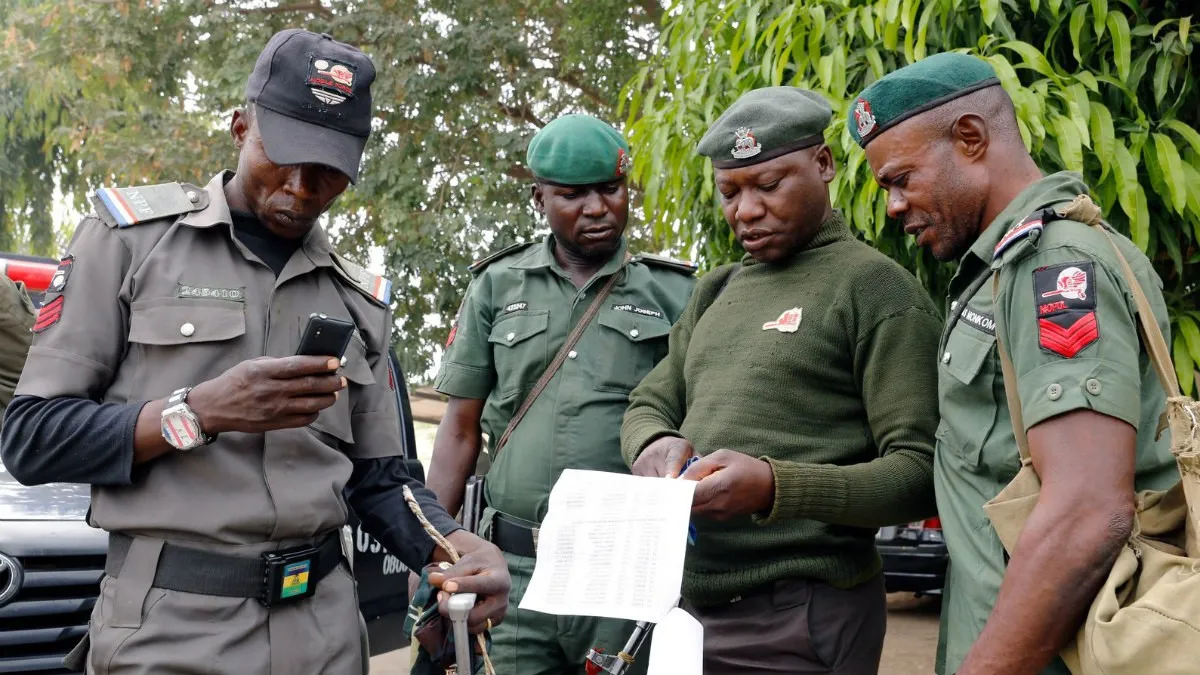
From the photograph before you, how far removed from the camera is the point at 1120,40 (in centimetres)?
353

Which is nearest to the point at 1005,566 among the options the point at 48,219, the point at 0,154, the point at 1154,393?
the point at 1154,393

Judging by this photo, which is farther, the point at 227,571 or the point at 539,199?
the point at 539,199

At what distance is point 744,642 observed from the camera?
2.77m

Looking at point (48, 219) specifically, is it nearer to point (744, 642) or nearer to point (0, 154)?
point (0, 154)

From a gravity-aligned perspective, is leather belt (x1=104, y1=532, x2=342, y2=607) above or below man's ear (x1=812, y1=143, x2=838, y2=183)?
below

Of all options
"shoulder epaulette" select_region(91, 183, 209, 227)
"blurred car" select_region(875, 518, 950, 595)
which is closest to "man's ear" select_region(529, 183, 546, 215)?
"shoulder epaulette" select_region(91, 183, 209, 227)

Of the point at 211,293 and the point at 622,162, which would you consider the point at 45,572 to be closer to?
the point at 211,293

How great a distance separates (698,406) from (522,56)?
811 cm

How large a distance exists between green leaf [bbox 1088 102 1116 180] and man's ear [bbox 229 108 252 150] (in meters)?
2.38

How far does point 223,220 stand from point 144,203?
158mm

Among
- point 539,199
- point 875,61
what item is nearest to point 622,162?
point 539,199

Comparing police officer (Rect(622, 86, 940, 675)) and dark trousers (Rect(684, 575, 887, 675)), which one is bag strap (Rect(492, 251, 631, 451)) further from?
dark trousers (Rect(684, 575, 887, 675))

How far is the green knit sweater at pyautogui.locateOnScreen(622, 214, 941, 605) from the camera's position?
8.57ft

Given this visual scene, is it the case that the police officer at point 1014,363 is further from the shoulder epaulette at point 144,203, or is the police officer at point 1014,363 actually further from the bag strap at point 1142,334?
the shoulder epaulette at point 144,203
